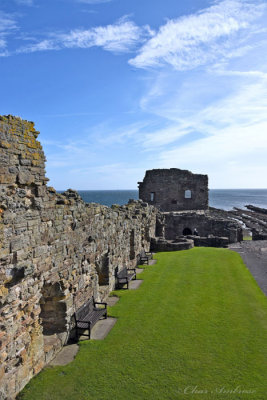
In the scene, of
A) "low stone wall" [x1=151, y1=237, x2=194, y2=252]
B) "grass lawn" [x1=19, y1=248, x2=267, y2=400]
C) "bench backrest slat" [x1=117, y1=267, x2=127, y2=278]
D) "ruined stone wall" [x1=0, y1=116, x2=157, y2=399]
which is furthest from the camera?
"low stone wall" [x1=151, y1=237, x2=194, y2=252]

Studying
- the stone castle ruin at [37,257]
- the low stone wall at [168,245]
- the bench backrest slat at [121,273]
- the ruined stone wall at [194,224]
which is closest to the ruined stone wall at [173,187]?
the ruined stone wall at [194,224]

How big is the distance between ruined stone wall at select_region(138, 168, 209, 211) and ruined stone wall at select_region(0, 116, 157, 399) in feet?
83.3

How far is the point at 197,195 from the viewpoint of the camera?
35.2m

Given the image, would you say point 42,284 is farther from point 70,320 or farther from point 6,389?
point 6,389

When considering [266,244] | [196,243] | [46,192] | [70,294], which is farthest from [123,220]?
[266,244]

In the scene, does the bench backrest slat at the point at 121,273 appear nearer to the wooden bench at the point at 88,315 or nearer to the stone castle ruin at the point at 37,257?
the stone castle ruin at the point at 37,257

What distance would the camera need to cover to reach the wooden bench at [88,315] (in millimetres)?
Answer: 8109

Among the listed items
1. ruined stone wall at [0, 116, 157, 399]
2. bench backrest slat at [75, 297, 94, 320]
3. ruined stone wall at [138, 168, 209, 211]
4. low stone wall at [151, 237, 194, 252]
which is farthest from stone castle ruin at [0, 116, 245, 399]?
ruined stone wall at [138, 168, 209, 211]

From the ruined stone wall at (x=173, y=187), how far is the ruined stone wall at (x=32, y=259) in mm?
25382

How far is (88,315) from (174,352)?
2.70 metres

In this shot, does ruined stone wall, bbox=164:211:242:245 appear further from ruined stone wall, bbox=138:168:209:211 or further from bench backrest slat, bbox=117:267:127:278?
bench backrest slat, bbox=117:267:127:278

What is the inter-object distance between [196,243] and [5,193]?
19.3 metres

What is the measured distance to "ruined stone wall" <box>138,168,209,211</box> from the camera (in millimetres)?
34688

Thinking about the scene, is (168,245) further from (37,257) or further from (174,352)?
(37,257)
